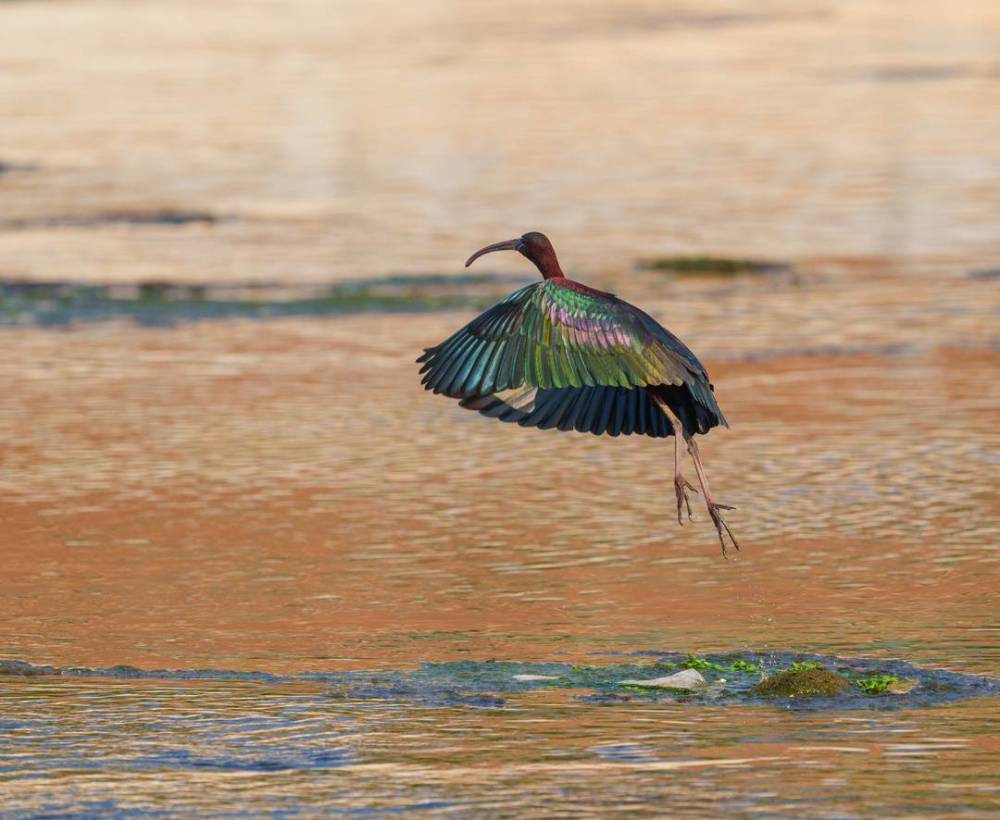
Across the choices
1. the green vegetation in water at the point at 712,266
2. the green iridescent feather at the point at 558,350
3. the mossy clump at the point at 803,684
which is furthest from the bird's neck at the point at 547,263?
the green vegetation in water at the point at 712,266

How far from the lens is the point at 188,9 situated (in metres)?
57.8

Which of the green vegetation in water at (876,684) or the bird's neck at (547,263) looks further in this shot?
the bird's neck at (547,263)

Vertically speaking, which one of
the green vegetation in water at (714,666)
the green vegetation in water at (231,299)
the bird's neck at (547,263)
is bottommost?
the green vegetation in water at (714,666)

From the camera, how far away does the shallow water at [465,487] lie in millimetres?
7098

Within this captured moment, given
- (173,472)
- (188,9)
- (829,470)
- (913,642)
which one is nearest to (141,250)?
(173,472)

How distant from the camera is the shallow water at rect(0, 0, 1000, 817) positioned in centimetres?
710

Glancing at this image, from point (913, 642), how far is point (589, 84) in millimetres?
27582

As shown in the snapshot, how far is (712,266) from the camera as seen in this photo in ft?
60.6

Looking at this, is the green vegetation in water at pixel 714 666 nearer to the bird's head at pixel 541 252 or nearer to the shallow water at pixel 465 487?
the shallow water at pixel 465 487

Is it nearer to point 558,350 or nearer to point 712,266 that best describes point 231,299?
point 712,266

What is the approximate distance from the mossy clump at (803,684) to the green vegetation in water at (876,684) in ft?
0.15

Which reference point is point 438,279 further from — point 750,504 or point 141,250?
point 750,504

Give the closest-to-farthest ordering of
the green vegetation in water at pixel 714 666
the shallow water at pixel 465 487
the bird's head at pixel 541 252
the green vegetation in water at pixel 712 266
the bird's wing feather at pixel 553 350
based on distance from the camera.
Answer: the shallow water at pixel 465 487 < the bird's wing feather at pixel 553 350 < the green vegetation in water at pixel 714 666 < the bird's head at pixel 541 252 < the green vegetation in water at pixel 712 266

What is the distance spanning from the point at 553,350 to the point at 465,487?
369 centimetres
